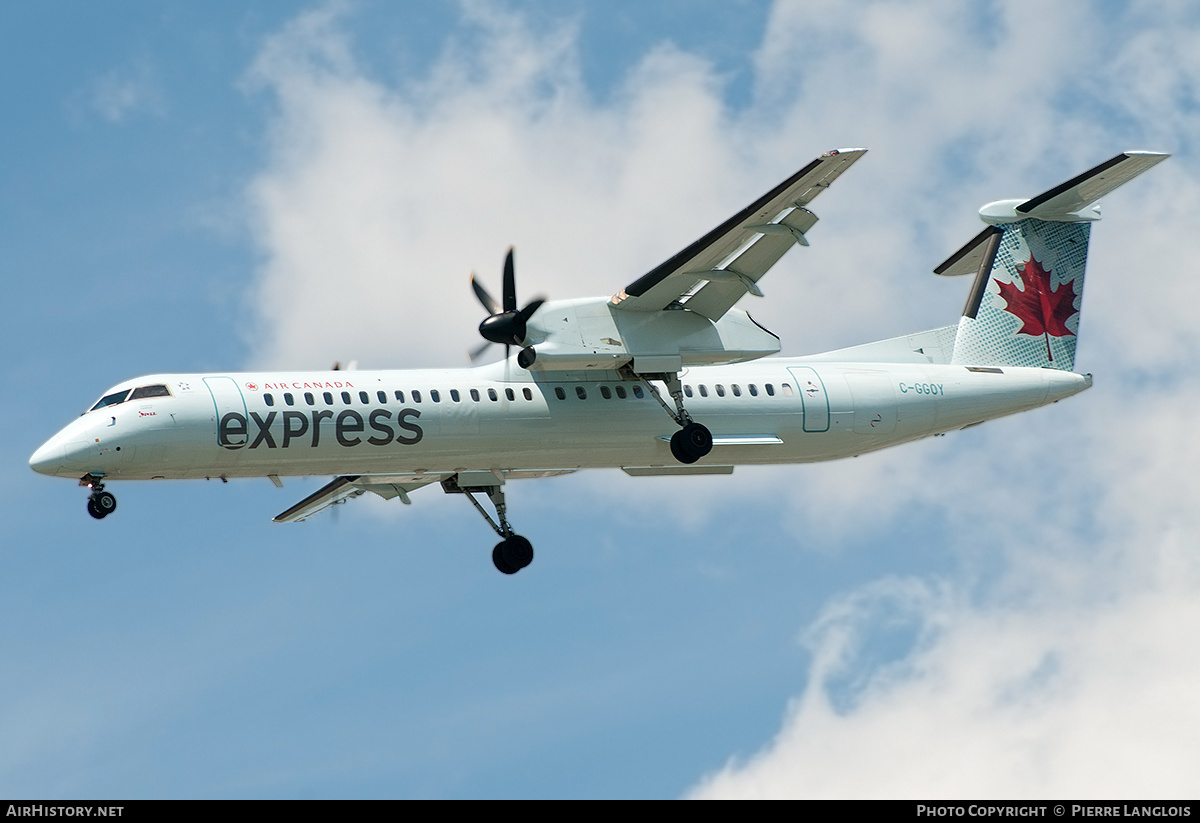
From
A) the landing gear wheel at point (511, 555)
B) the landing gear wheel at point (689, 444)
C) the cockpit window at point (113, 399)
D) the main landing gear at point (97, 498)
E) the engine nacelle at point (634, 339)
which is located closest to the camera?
the main landing gear at point (97, 498)

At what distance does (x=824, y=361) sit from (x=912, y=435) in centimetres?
202

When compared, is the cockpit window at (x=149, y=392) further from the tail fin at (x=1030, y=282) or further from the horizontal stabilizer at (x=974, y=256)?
the horizontal stabilizer at (x=974, y=256)

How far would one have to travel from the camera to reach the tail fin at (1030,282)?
29.0m

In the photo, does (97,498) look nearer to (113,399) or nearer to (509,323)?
(113,399)

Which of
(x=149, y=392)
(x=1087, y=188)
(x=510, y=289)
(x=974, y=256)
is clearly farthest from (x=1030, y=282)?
(x=149, y=392)

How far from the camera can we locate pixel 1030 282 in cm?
2970

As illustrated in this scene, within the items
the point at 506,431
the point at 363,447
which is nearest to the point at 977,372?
the point at 506,431

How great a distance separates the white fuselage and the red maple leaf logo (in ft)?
3.22

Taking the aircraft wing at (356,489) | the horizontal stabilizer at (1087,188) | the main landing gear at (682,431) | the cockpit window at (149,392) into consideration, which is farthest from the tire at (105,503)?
the horizontal stabilizer at (1087,188)

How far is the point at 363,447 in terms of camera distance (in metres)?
24.3

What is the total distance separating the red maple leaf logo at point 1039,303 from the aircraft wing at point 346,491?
11.1m

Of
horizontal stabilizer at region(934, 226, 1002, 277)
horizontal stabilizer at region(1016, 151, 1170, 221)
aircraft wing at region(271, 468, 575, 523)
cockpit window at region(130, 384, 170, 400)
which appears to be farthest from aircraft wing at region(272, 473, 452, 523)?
horizontal stabilizer at region(1016, 151, 1170, 221)

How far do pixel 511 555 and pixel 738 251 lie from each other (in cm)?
671
